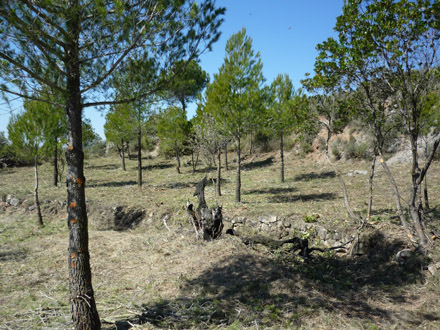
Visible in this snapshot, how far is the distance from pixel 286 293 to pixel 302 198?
7273 millimetres

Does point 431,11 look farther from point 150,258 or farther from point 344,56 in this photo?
point 150,258

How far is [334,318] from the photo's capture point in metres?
4.57

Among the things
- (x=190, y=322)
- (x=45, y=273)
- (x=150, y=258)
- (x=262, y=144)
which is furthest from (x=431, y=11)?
(x=262, y=144)

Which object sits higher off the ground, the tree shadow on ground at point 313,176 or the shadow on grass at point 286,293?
the tree shadow on ground at point 313,176

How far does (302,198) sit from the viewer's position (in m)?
12.2

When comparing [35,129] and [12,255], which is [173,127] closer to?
[35,129]

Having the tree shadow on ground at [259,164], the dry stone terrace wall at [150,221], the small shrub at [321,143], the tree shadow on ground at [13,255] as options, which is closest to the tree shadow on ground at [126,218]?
the dry stone terrace wall at [150,221]

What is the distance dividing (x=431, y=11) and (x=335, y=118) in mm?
4133

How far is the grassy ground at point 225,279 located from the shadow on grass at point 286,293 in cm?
2

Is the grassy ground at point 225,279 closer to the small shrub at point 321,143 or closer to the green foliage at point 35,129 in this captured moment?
the green foliage at point 35,129

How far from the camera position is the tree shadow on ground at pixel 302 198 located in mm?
11859

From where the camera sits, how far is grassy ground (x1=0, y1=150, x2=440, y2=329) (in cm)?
455

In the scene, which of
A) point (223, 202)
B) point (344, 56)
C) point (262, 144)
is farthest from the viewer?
point (262, 144)

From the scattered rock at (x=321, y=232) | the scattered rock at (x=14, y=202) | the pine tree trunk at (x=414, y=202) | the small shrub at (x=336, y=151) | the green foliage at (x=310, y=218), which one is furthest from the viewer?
the small shrub at (x=336, y=151)
